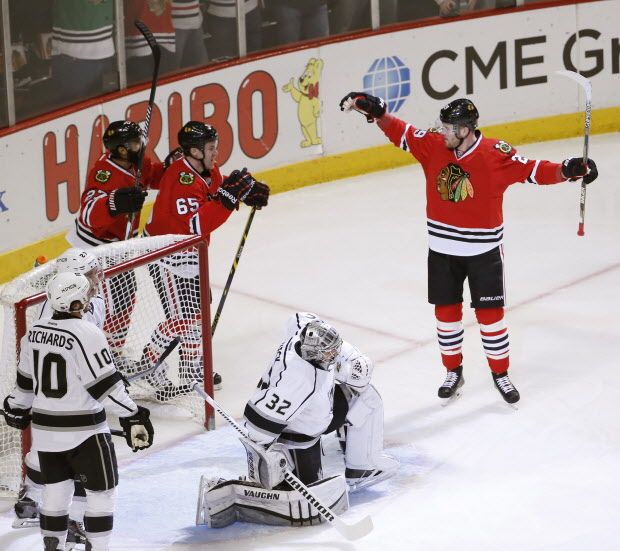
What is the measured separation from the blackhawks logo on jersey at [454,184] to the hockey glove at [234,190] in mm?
785

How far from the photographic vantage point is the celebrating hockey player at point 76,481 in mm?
4262

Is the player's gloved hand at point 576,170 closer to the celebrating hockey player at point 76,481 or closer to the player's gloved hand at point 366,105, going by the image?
the player's gloved hand at point 366,105

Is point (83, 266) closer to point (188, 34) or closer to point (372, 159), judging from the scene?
point (188, 34)

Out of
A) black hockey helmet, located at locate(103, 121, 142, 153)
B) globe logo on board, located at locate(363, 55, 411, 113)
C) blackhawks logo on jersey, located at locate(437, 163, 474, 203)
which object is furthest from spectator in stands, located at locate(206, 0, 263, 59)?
blackhawks logo on jersey, located at locate(437, 163, 474, 203)

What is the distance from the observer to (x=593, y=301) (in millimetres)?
6738

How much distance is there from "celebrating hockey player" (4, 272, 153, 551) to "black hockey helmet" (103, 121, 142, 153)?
1772mm

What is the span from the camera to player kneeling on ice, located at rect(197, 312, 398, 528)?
15.0ft

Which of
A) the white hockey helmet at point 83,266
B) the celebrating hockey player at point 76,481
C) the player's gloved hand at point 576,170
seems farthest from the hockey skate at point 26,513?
the player's gloved hand at point 576,170

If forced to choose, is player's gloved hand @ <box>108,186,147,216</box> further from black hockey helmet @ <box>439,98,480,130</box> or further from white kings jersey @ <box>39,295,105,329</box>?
black hockey helmet @ <box>439,98,480,130</box>

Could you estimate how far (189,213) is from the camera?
5.71 metres

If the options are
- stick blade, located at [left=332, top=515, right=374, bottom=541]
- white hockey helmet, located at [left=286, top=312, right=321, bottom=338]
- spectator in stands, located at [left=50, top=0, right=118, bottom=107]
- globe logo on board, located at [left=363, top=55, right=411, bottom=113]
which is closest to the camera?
stick blade, located at [left=332, top=515, right=374, bottom=541]

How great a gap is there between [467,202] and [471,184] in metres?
0.07

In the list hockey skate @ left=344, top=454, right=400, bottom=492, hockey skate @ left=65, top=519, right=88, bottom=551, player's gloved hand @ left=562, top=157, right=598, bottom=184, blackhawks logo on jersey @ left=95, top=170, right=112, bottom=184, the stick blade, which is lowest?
hockey skate @ left=344, top=454, right=400, bottom=492

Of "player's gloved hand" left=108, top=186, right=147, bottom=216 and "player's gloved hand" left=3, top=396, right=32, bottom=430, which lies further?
"player's gloved hand" left=108, top=186, right=147, bottom=216
